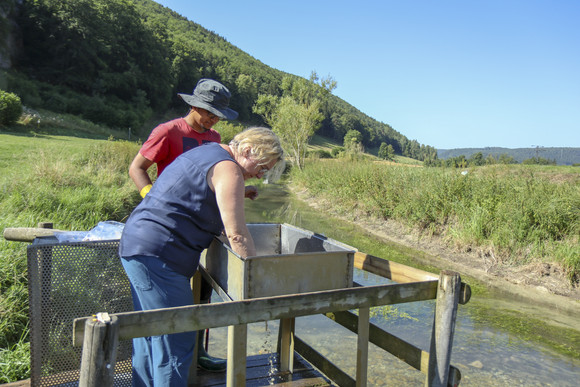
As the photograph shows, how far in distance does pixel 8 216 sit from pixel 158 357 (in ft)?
12.7

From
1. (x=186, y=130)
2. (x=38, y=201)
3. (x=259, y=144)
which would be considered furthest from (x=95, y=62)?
(x=259, y=144)

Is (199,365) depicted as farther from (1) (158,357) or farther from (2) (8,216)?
(2) (8,216)

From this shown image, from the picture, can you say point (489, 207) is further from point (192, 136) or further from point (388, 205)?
point (192, 136)

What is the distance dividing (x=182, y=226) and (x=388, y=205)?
34.2 feet

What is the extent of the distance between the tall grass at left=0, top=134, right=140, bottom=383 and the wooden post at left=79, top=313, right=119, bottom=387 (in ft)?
7.01

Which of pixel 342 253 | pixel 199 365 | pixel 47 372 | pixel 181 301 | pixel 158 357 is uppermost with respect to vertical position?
pixel 342 253

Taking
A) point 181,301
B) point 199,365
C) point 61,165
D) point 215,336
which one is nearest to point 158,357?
point 181,301

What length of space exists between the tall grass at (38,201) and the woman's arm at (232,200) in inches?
92.1

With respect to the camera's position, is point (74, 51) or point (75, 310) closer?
point (75, 310)

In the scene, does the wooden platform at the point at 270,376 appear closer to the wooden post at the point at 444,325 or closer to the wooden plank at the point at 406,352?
the wooden plank at the point at 406,352

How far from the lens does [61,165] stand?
8.28 meters

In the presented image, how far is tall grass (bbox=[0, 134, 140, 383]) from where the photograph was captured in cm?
341

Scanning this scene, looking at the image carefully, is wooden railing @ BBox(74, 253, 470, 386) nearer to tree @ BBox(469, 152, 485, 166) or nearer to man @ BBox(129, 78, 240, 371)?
man @ BBox(129, 78, 240, 371)

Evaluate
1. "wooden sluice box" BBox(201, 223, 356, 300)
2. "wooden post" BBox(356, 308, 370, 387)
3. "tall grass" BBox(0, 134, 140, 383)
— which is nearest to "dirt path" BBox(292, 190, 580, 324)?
"wooden post" BBox(356, 308, 370, 387)
